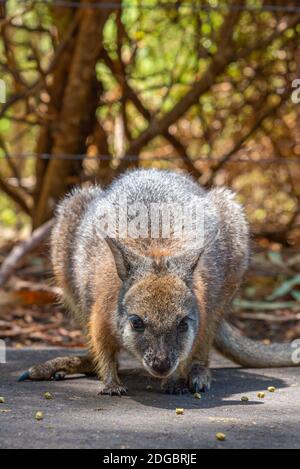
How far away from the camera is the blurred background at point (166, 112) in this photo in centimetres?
865

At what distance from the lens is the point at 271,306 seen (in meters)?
8.72

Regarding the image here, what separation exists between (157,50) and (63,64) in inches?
45.9

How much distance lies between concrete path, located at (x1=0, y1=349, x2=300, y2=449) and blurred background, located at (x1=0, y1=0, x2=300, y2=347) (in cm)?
249

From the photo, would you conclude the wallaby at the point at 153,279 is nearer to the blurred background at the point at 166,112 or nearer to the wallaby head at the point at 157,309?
the wallaby head at the point at 157,309

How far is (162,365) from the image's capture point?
4.79 m

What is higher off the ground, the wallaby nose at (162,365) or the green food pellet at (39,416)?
the wallaby nose at (162,365)

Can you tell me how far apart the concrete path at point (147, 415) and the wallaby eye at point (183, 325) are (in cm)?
39

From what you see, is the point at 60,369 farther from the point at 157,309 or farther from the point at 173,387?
the point at 157,309

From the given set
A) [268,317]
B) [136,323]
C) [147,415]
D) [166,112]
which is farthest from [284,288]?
[147,415]

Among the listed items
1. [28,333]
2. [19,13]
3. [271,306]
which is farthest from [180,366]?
[19,13]

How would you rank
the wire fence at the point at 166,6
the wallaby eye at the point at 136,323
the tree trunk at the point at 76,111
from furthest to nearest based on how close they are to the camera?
the tree trunk at the point at 76,111, the wire fence at the point at 166,6, the wallaby eye at the point at 136,323

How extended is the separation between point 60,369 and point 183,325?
1085 mm

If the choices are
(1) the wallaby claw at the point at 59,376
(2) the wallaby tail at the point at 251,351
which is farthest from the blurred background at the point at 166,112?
(1) the wallaby claw at the point at 59,376

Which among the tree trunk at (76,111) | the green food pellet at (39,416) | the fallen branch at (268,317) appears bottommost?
the green food pellet at (39,416)
